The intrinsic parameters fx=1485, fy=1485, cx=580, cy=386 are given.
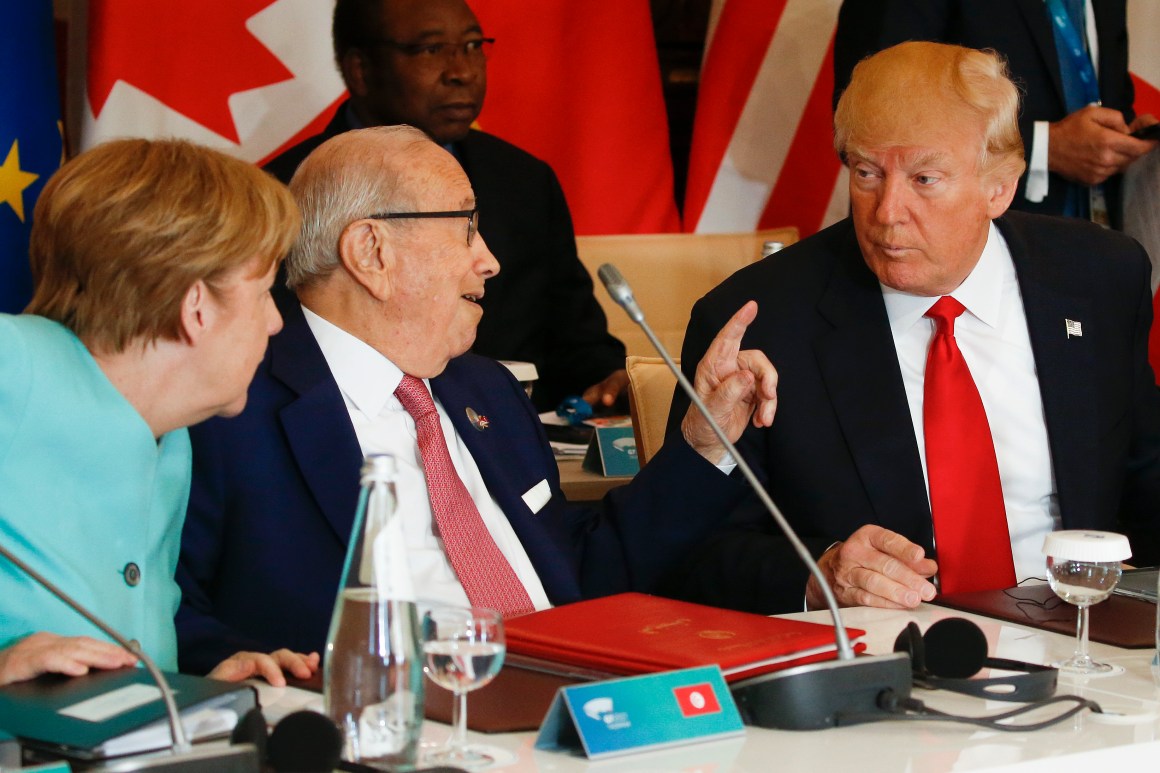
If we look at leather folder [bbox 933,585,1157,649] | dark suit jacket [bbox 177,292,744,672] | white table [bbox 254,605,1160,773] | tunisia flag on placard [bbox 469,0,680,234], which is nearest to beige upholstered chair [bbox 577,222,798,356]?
tunisia flag on placard [bbox 469,0,680,234]

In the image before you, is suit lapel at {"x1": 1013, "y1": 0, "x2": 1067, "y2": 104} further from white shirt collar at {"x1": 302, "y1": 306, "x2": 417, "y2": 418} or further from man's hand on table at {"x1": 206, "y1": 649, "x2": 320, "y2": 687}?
man's hand on table at {"x1": 206, "y1": 649, "x2": 320, "y2": 687}

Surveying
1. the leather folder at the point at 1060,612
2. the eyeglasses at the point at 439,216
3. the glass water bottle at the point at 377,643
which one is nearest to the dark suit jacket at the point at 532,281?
the eyeglasses at the point at 439,216

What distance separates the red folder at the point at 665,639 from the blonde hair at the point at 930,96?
1064mm

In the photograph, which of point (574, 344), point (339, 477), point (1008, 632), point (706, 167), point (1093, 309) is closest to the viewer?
point (1008, 632)

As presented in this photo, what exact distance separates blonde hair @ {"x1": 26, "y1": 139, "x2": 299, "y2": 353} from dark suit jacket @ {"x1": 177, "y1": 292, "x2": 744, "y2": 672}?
0.32 meters

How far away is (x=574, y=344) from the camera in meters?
4.55

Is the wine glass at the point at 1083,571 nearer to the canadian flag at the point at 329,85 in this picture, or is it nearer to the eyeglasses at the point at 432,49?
the eyeglasses at the point at 432,49

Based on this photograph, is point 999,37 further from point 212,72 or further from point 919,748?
point 919,748

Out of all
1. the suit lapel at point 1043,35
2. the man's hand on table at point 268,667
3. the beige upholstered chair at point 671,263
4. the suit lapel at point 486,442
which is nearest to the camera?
the man's hand on table at point 268,667

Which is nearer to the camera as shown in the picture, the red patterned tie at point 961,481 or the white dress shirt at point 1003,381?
the red patterned tie at point 961,481

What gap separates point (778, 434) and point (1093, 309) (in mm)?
633

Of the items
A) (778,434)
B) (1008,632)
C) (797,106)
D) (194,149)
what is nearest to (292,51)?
(797,106)

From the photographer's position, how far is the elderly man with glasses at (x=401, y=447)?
6.61 feet

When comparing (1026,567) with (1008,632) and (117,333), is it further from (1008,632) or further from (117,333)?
(117,333)
